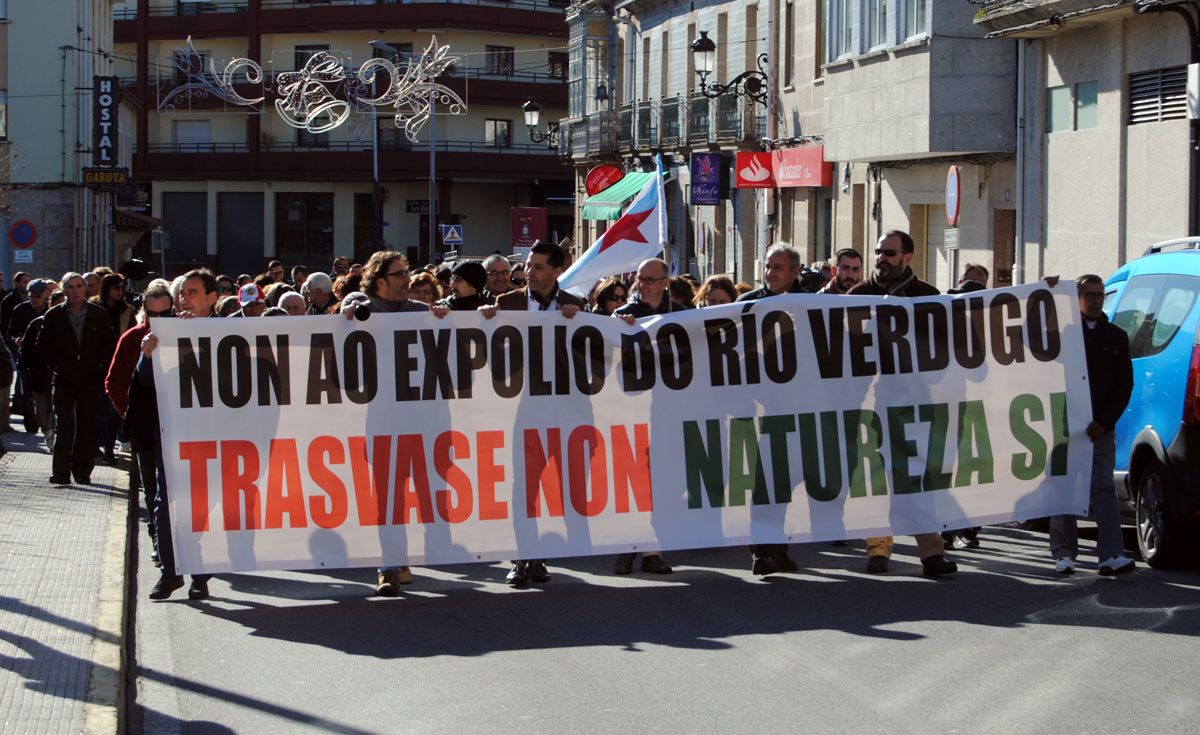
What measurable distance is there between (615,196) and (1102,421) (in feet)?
103

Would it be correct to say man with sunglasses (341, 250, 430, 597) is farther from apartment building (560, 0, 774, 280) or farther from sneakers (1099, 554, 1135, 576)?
apartment building (560, 0, 774, 280)

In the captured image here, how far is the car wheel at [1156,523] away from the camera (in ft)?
36.7

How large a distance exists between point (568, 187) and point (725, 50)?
126ft

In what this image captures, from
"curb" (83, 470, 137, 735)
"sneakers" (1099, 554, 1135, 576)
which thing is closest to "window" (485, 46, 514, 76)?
"curb" (83, 470, 137, 735)

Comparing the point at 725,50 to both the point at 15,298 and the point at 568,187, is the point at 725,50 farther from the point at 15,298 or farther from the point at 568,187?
the point at 568,187

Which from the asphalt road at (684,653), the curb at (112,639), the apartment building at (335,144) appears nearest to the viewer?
the curb at (112,639)

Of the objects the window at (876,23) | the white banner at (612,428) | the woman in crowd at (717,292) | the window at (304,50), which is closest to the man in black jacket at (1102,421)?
the white banner at (612,428)

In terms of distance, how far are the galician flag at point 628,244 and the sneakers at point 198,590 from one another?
693 centimetres

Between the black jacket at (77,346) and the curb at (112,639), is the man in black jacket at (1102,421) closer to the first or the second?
the curb at (112,639)

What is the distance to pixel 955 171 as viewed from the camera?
980 inches

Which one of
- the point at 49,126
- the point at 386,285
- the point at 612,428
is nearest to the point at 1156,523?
the point at 612,428

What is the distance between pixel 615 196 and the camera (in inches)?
1663

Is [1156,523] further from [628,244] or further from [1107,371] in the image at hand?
[628,244]

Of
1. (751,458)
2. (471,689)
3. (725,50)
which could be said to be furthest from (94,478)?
(725,50)
